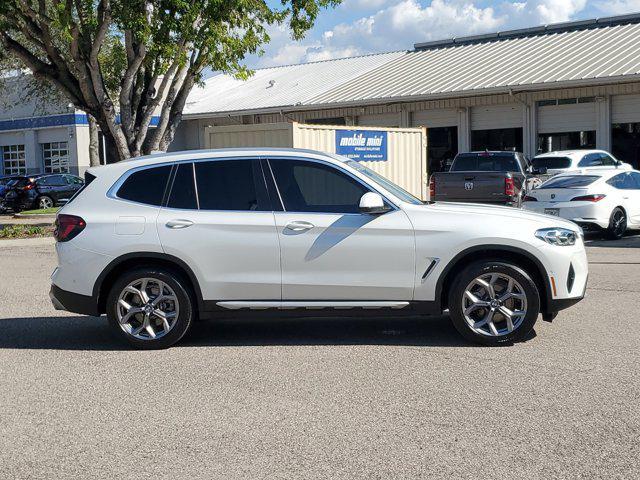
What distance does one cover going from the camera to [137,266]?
7992mm

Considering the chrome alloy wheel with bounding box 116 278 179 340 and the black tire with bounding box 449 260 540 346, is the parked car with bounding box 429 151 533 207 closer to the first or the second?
the black tire with bounding box 449 260 540 346

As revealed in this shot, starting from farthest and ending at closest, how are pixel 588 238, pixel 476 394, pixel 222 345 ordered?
pixel 588 238 → pixel 222 345 → pixel 476 394

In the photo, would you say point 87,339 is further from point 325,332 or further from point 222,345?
point 325,332

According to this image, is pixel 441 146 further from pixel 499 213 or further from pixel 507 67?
pixel 499 213

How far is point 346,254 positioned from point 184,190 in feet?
5.27

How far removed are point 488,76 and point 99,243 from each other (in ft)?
87.8

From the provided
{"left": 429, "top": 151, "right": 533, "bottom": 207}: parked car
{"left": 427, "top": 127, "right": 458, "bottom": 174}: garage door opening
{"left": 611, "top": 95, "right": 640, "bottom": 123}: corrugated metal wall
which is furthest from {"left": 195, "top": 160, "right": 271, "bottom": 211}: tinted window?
{"left": 427, "top": 127, "right": 458, "bottom": 174}: garage door opening

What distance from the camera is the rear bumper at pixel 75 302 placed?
7965mm

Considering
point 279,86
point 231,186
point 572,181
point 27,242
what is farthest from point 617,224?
point 279,86

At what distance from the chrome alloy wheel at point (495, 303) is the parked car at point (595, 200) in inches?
404

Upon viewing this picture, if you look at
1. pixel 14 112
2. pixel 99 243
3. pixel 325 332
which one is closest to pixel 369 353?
pixel 325 332

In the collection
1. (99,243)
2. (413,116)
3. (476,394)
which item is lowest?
(476,394)

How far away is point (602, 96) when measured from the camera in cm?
2977

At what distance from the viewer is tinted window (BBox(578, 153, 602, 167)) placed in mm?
23683
